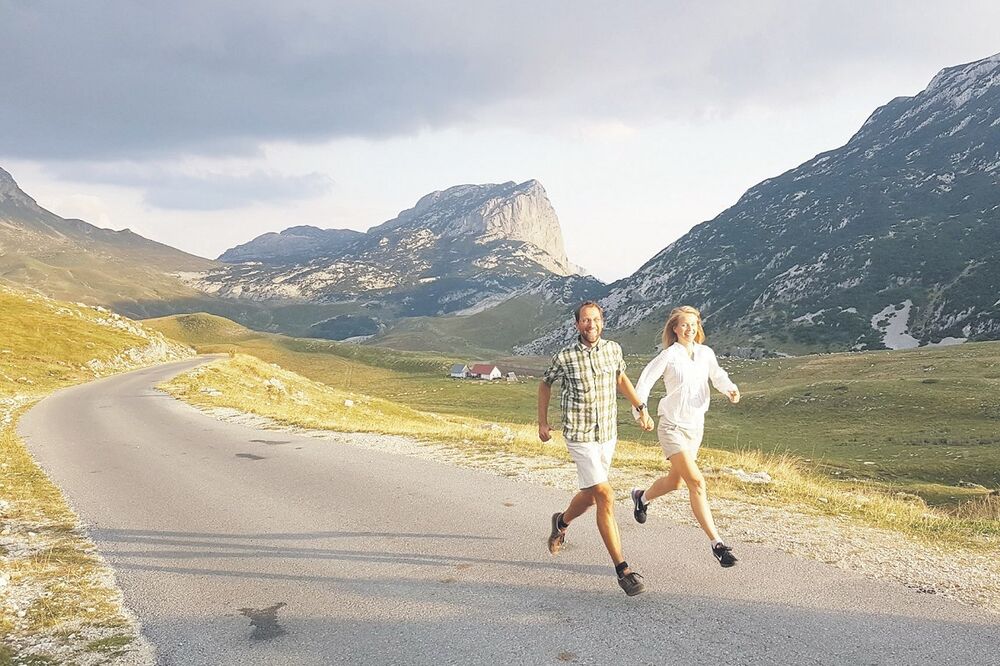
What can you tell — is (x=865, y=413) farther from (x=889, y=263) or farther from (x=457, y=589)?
(x=889, y=263)

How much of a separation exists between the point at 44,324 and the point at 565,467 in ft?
233

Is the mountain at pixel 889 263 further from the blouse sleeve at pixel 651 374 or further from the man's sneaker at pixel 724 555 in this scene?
the blouse sleeve at pixel 651 374

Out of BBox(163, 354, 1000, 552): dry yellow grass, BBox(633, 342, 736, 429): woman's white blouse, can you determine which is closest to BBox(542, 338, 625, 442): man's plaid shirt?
BBox(633, 342, 736, 429): woman's white blouse

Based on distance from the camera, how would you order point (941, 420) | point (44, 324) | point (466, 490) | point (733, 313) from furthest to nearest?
point (733, 313) → point (44, 324) → point (941, 420) → point (466, 490)

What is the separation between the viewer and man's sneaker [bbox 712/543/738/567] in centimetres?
639

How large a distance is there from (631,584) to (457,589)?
1913mm

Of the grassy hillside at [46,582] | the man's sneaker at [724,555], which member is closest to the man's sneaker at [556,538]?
the man's sneaker at [724,555]

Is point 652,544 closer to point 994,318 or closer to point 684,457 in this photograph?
point 684,457

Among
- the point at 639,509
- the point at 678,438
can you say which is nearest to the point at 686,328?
the point at 678,438

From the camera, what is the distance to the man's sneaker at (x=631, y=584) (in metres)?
5.95

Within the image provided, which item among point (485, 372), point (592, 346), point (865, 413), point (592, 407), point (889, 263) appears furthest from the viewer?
point (889, 263)

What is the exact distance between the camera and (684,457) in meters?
6.75

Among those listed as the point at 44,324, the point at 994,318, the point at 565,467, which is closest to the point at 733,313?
the point at 994,318

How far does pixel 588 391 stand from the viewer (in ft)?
21.5
